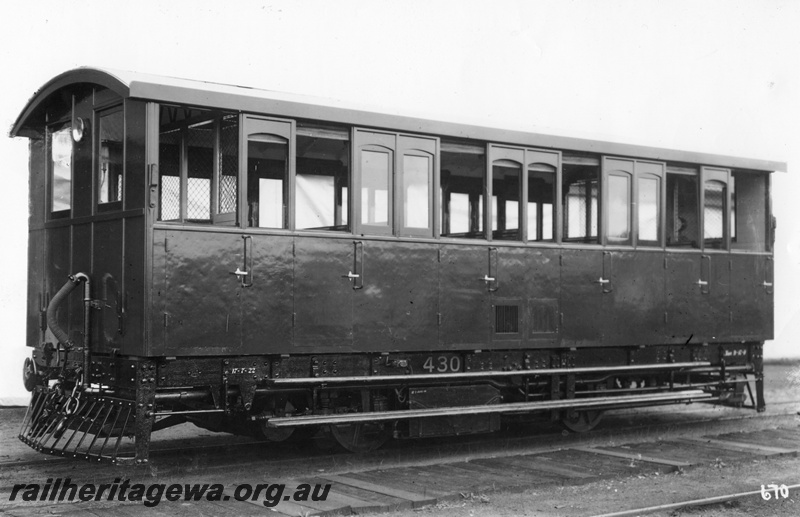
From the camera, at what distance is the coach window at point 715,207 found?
12391 millimetres

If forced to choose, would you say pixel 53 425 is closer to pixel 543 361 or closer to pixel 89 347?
pixel 89 347

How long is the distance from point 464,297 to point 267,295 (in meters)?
2.43

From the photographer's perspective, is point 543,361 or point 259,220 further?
point 543,361

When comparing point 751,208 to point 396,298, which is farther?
point 751,208

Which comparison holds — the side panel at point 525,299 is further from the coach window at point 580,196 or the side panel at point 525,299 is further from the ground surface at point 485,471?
the ground surface at point 485,471

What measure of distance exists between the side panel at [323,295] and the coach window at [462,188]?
1.77 m

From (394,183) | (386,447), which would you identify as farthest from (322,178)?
(386,447)

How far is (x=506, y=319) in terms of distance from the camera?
34.5 feet

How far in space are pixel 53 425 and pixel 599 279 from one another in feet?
21.0

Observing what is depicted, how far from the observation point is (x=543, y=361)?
10977 mm

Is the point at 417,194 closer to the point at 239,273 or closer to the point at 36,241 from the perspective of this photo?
the point at 239,273

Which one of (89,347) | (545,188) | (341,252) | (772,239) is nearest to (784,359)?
(772,239)

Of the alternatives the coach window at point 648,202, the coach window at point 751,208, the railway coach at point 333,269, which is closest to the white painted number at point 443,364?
the railway coach at point 333,269

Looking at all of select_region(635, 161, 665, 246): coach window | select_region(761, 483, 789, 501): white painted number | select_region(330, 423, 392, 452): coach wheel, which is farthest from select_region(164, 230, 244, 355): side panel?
select_region(635, 161, 665, 246): coach window
